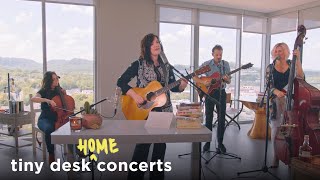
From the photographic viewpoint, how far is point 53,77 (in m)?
3.45

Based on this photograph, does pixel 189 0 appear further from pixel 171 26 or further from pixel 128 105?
pixel 128 105

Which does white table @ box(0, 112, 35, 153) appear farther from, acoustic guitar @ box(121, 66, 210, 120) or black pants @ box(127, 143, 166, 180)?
black pants @ box(127, 143, 166, 180)

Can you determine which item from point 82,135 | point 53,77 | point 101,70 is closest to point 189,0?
point 101,70

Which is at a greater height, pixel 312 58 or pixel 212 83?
pixel 312 58

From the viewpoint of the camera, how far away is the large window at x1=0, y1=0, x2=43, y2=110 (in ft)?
14.6

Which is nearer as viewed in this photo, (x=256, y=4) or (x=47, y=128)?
(x=47, y=128)

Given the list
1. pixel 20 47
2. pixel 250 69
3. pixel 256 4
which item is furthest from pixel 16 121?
pixel 250 69

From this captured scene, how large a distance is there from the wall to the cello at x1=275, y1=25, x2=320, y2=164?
309cm

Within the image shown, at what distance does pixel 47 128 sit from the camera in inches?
128

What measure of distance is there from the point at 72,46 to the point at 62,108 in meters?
1.82

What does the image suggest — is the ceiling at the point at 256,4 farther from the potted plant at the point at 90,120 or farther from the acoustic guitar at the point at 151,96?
the potted plant at the point at 90,120

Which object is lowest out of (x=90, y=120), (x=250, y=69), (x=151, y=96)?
(x=90, y=120)

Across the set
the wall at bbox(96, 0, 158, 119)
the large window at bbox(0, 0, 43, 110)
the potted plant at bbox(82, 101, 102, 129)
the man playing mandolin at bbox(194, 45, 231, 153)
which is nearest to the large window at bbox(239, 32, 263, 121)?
the wall at bbox(96, 0, 158, 119)

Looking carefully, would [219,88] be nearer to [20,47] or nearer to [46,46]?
[46,46]
